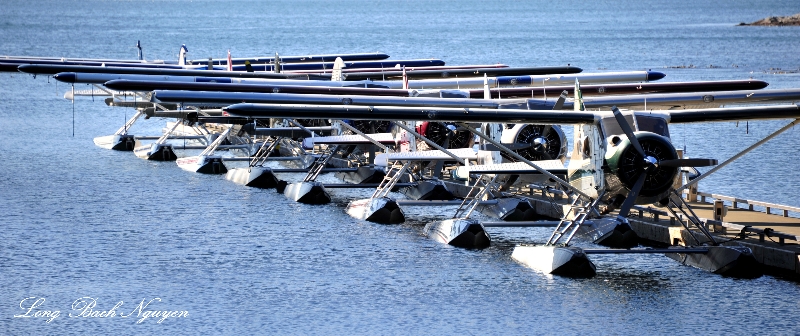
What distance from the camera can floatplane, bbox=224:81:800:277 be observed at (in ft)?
53.0

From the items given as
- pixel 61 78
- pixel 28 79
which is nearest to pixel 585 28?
pixel 28 79

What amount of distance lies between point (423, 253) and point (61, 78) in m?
9.61

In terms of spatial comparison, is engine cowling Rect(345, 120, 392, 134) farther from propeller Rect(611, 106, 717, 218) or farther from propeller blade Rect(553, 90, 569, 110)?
propeller Rect(611, 106, 717, 218)

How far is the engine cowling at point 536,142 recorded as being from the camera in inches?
776

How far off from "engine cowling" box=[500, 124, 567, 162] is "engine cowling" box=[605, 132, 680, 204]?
11.1 ft

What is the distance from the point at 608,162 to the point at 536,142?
3343 millimetres

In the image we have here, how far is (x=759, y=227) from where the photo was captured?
744 inches

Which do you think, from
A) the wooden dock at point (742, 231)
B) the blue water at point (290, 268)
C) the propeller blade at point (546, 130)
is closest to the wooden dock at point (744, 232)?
the wooden dock at point (742, 231)

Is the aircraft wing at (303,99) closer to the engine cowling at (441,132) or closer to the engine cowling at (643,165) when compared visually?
the engine cowling at (441,132)

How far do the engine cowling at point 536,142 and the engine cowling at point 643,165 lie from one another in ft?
11.1

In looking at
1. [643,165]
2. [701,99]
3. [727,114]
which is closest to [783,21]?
[701,99]

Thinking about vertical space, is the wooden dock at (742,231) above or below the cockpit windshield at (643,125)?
below

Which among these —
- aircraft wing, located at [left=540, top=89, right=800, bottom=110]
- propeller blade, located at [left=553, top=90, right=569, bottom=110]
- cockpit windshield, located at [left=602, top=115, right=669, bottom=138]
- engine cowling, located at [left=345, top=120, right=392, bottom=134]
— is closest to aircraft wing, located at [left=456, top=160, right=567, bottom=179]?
propeller blade, located at [left=553, top=90, right=569, bottom=110]

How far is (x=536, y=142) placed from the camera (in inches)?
776
